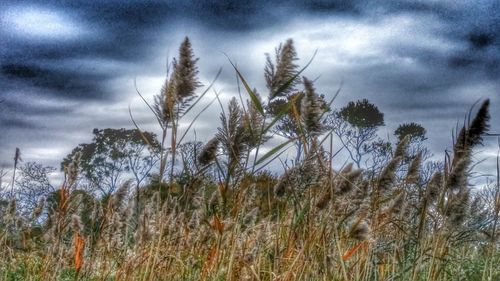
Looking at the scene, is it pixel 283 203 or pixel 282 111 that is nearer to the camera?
pixel 282 111

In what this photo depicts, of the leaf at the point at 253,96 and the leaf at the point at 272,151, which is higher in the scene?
the leaf at the point at 253,96

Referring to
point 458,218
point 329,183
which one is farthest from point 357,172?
point 458,218

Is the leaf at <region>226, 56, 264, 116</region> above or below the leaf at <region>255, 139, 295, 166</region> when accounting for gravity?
above

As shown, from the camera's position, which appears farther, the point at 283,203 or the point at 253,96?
the point at 283,203

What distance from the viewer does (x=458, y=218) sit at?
3859mm

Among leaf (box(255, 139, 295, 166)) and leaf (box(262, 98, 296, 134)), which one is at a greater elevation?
leaf (box(262, 98, 296, 134))

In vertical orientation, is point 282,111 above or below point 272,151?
above

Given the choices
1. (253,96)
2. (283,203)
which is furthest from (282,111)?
(283,203)

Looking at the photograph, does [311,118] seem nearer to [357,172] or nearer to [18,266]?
[357,172]

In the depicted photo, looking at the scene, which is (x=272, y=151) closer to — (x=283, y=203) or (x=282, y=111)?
(x=282, y=111)

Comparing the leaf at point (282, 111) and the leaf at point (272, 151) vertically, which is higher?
the leaf at point (282, 111)

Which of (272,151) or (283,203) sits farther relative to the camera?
(283,203)

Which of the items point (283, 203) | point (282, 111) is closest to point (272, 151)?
point (282, 111)

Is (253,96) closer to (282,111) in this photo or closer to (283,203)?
(282,111)
